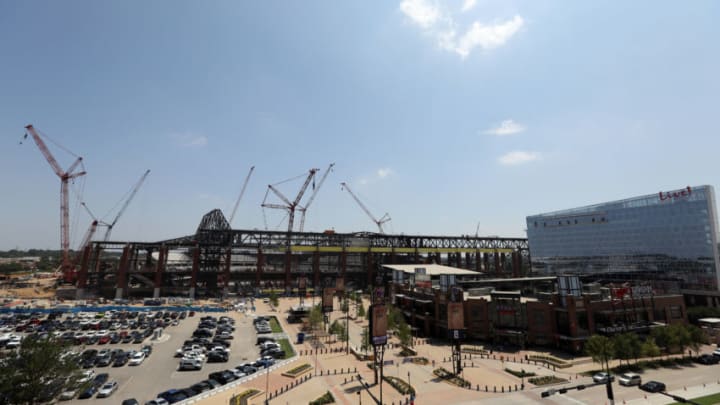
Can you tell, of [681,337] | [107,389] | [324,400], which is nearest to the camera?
[324,400]

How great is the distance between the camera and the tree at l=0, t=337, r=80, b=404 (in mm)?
35531

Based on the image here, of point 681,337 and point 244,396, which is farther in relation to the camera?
point 681,337

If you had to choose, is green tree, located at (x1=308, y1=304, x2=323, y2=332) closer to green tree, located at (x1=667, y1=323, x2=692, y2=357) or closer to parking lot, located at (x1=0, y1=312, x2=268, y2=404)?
parking lot, located at (x1=0, y1=312, x2=268, y2=404)

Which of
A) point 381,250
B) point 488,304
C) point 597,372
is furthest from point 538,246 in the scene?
point 597,372

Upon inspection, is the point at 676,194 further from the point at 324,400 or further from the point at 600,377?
the point at 324,400

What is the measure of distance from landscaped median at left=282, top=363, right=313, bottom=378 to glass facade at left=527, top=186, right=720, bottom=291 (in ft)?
396

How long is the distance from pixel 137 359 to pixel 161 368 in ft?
19.2

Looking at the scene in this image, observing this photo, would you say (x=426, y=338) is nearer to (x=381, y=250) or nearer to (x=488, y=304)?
(x=488, y=304)

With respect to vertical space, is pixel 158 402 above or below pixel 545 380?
above

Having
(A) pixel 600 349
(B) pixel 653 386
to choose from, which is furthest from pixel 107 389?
(B) pixel 653 386

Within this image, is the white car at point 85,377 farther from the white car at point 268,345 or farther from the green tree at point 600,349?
the green tree at point 600,349

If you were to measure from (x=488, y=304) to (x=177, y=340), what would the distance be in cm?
6853

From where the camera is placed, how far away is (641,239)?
4751 inches

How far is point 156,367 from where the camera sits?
184 ft
